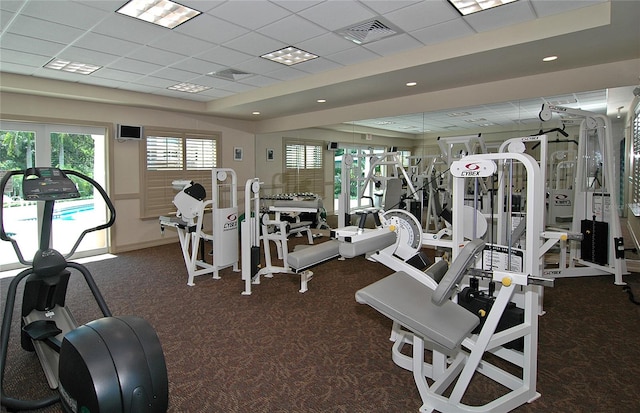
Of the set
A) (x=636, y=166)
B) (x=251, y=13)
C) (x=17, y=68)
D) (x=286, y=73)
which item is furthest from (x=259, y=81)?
(x=636, y=166)

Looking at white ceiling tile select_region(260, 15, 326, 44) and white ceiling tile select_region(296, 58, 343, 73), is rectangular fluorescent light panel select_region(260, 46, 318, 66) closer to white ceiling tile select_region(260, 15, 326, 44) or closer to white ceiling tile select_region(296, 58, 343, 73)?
white ceiling tile select_region(296, 58, 343, 73)

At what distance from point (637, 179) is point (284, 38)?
522 centimetres

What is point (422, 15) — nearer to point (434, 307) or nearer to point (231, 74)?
point (434, 307)

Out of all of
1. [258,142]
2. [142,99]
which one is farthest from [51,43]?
[258,142]

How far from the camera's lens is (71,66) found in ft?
15.3

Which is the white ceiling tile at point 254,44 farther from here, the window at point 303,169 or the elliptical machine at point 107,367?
the window at point 303,169

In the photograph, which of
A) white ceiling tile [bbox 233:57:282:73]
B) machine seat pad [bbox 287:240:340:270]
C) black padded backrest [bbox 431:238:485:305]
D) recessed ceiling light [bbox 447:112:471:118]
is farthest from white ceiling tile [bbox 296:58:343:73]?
black padded backrest [bbox 431:238:485:305]

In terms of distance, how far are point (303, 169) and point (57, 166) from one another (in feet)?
13.9

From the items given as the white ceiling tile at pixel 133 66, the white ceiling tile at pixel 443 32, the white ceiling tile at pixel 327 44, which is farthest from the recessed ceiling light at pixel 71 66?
the white ceiling tile at pixel 443 32

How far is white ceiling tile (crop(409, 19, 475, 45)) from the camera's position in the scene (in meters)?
3.34

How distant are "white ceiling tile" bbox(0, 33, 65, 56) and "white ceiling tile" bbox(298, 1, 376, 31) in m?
2.76

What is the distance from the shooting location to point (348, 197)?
19.4 ft

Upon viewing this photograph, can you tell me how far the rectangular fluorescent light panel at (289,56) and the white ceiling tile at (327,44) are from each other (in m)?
0.16

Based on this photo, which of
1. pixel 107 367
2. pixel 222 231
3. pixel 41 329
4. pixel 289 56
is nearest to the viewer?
pixel 107 367
